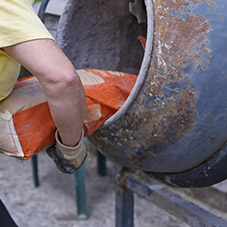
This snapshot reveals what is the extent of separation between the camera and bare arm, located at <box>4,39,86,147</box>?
0.79 meters

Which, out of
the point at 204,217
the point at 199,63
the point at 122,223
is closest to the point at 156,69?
the point at 199,63

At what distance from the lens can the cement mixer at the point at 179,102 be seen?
0.96 m

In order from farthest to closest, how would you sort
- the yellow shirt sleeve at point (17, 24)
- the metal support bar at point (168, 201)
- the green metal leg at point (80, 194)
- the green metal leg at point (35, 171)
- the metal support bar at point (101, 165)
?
the metal support bar at point (101, 165) < the green metal leg at point (35, 171) < the green metal leg at point (80, 194) < the metal support bar at point (168, 201) < the yellow shirt sleeve at point (17, 24)

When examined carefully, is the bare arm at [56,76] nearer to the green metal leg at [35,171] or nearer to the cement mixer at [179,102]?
the cement mixer at [179,102]

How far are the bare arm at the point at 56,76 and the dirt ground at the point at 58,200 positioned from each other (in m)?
1.51

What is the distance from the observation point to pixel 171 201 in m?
1.38

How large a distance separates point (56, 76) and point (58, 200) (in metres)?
1.85

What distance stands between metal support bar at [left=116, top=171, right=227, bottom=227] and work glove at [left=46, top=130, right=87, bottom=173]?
43cm

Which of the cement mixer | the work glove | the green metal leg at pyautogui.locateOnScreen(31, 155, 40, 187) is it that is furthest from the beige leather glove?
the green metal leg at pyautogui.locateOnScreen(31, 155, 40, 187)

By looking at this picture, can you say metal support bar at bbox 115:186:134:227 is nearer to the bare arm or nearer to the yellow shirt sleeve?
the bare arm

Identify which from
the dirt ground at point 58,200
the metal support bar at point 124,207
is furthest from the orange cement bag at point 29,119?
the dirt ground at point 58,200

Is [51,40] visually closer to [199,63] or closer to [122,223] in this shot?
[199,63]

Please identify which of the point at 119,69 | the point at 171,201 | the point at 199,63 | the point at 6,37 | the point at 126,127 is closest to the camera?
the point at 6,37

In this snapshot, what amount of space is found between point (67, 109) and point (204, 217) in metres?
0.72
